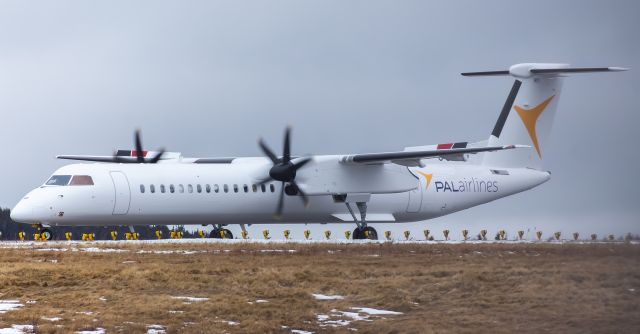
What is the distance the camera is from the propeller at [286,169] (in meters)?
41.5

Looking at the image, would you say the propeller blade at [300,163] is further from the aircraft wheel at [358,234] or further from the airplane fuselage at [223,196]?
the aircraft wheel at [358,234]

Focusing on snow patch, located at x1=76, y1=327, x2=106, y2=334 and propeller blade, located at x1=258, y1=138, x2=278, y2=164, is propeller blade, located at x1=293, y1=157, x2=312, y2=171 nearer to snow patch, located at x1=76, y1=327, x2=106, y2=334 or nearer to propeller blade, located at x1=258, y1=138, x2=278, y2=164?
propeller blade, located at x1=258, y1=138, x2=278, y2=164

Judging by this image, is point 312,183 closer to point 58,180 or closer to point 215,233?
point 215,233

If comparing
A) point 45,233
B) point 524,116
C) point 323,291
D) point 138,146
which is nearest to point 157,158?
point 138,146

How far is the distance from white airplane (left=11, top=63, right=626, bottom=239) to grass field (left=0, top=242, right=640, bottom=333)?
26.8 ft

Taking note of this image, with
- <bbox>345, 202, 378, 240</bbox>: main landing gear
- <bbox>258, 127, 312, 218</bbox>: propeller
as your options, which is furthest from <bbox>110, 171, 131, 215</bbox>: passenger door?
<bbox>345, 202, 378, 240</bbox>: main landing gear

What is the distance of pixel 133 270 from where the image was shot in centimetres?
2631

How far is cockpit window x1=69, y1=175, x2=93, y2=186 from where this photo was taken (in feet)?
130

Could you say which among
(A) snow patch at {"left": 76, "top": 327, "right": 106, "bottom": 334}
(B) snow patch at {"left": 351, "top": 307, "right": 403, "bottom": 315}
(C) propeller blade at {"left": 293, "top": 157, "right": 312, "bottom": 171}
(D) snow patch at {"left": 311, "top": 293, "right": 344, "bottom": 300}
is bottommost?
(A) snow patch at {"left": 76, "top": 327, "right": 106, "bottom": 334}

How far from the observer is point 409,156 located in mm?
42000

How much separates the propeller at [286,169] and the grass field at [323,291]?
10.1 meters

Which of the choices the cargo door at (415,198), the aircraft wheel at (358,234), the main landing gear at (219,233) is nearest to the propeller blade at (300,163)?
the aircraft wheel at (358,234)

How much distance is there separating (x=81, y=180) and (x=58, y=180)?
0.96 metres

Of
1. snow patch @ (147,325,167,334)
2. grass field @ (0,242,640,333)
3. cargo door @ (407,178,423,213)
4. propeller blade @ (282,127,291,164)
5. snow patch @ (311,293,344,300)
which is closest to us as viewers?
snow patch @ (147,325,167,334)
